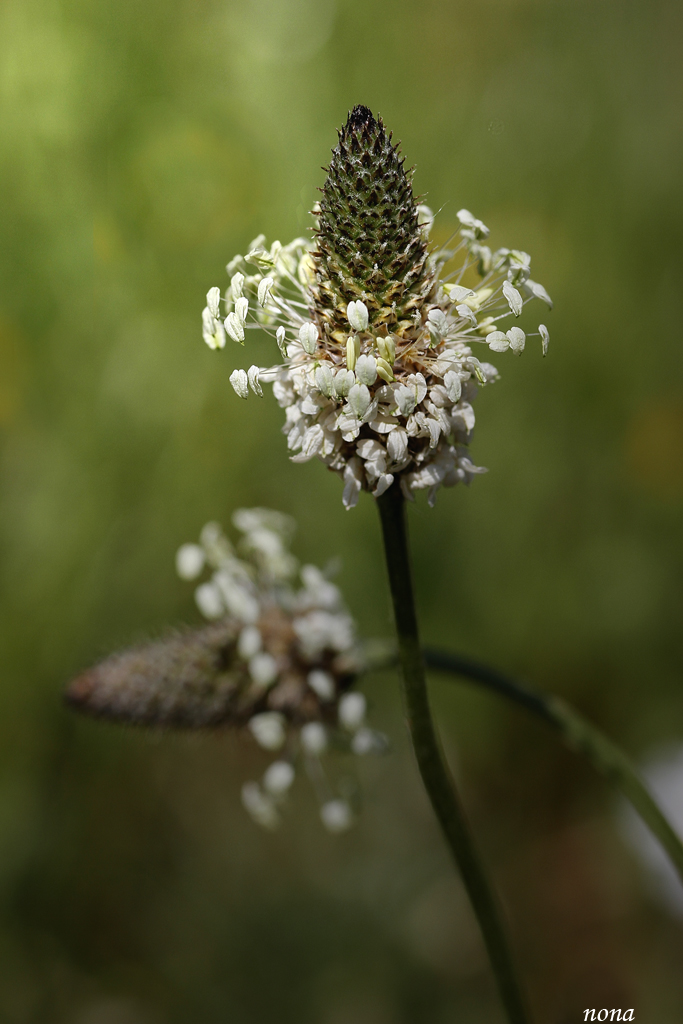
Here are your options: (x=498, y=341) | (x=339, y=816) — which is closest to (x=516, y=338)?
(x=498, y=341)

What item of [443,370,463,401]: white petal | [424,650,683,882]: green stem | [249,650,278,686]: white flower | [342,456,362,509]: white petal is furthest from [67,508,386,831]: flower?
[443,370,463,401]: white petal

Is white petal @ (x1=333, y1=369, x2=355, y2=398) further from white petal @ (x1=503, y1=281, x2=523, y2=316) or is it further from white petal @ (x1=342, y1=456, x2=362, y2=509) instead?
white petal @ (x1=503, y1=281, x2=523, y2=316)

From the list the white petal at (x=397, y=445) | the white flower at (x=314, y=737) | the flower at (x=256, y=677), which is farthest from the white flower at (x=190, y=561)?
the white petal at (x=397, y=445)

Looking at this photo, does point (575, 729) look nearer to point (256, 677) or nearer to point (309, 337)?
point (256, 677)

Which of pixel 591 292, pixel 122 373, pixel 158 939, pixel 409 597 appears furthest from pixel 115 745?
pixel 591 292

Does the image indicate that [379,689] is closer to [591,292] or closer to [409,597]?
[591,292]
